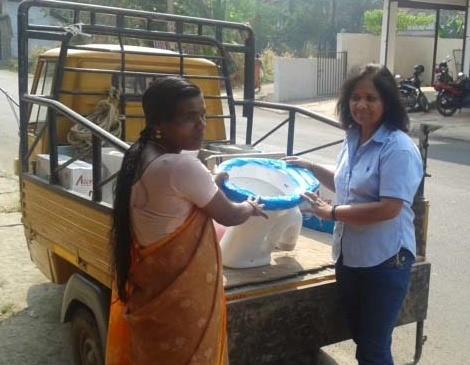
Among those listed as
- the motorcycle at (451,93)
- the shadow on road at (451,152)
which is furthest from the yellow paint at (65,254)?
the motorcycle at (451,93)

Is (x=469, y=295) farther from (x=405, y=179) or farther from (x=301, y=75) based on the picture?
(x=301, y=75)

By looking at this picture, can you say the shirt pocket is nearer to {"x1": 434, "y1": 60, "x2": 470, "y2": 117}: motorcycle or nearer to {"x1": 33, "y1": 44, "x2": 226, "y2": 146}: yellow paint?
{"x1": 33, "y1": 44, "x2": 226, "y2": 146}: yellow paint

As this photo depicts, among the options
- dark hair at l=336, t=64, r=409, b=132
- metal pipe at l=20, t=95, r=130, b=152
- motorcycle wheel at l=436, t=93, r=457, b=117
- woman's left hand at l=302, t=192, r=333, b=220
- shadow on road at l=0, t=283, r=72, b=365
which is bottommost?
shadow on road at l=0, t=283, r=72, b=365

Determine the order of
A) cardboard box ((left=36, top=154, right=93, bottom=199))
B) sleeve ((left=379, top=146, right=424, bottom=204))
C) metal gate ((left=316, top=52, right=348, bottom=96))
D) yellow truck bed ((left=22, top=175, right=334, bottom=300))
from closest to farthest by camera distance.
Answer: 1. sleeve ((left=379, top=146, right=424, bottom=204))
2. yellow truck bed ((left=22, top=175, right=334, bottom=300))
3. cardboard box ((left=36, top=154, right=93, bottom=199))
4. metal gate ((left=316, top=52, right=348, bottom=96))

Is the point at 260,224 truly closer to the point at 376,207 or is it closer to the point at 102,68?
the point at 376,207

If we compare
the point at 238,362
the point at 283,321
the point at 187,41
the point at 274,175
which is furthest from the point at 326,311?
the point at 187,41

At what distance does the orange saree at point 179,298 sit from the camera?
7.66 ft

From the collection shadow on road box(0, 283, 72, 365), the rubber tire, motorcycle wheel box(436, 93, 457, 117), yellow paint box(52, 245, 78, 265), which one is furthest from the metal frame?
motorcycle wheel box(436, 93, 457, 117)

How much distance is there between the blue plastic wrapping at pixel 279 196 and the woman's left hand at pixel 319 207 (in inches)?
2.5

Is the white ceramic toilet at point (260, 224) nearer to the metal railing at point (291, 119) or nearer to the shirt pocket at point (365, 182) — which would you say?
the shirt pocket at point (365, 182)

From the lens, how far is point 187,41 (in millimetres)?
4922

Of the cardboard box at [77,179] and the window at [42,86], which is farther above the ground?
the window at [42,86]

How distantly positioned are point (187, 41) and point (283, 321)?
8.61ft

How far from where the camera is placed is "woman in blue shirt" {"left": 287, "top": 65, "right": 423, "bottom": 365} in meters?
2.59
